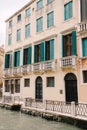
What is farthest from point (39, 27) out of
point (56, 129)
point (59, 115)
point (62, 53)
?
point (56, 129)

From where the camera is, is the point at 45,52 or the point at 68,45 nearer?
the point at 68,45

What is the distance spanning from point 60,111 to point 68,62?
4989 mm

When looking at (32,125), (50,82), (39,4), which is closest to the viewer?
(32,125)

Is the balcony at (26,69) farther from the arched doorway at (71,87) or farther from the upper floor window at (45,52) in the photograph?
the arched doorway at (71,87)

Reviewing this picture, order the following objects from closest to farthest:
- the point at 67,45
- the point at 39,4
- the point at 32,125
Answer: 1. the point at 32,125
2. the point at 67,45
3. the point at 39,4

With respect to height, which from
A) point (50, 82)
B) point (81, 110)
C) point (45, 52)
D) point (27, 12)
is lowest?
point (81, 110)

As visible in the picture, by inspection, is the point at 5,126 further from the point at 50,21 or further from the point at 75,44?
the point at 50,21

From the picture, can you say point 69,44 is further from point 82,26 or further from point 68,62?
point 82,26

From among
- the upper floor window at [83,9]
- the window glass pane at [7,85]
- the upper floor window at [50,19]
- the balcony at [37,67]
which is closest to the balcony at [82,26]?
the upper floor window at [83,9]

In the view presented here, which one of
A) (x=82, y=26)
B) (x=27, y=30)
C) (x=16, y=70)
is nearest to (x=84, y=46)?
(x=82, y=26)

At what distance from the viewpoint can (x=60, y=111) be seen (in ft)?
48.4

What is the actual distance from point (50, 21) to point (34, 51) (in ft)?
12.6

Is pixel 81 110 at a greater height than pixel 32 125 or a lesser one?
greater

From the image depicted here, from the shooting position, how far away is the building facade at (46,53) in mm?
18078
